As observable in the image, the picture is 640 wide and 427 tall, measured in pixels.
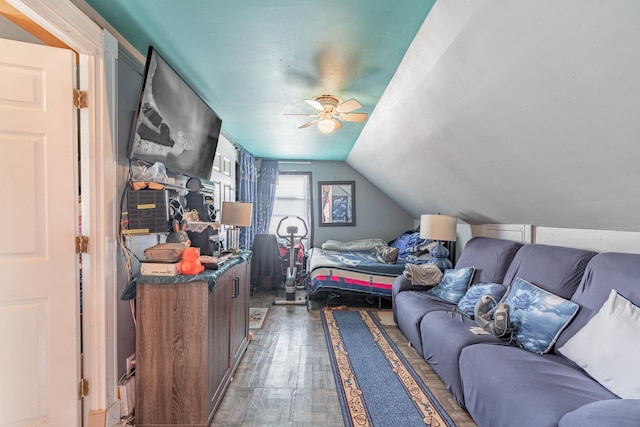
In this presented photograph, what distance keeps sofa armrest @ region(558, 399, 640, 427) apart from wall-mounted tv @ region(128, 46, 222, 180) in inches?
97.1

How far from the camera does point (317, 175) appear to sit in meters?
5.55

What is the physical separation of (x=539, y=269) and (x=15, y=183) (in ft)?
10.6

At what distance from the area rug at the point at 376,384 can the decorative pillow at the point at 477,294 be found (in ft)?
2.24

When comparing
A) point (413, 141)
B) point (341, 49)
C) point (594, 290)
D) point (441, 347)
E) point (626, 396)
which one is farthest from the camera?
point (413, 141)

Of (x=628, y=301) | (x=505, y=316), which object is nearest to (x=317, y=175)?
(x=505, y=316)

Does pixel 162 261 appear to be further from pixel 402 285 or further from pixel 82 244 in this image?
pixel 402 285

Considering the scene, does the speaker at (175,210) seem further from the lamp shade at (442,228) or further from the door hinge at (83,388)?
the lamp shade at (442,228)

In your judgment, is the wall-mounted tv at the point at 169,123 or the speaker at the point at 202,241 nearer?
the wall-mounted tv at the point at 169,123

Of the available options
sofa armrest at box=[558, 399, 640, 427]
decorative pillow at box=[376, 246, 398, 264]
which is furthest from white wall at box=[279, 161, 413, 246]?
sofa armrest at box=[558, 399, 640, 427]

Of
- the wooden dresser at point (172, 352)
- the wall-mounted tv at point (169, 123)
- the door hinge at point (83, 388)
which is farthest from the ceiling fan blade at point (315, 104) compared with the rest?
the door hinge at point (83, 388)

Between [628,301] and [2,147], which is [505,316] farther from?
[2,147]

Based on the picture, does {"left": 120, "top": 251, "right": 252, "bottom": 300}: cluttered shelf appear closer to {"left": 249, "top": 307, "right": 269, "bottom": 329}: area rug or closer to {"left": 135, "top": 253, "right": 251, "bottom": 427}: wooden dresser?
{"left": 135, "top": 253, "right": 251, "bottom": 427}: wooden dresser

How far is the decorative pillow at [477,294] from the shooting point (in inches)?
88.0

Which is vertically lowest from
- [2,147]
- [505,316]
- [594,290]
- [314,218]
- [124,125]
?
[505,316]
